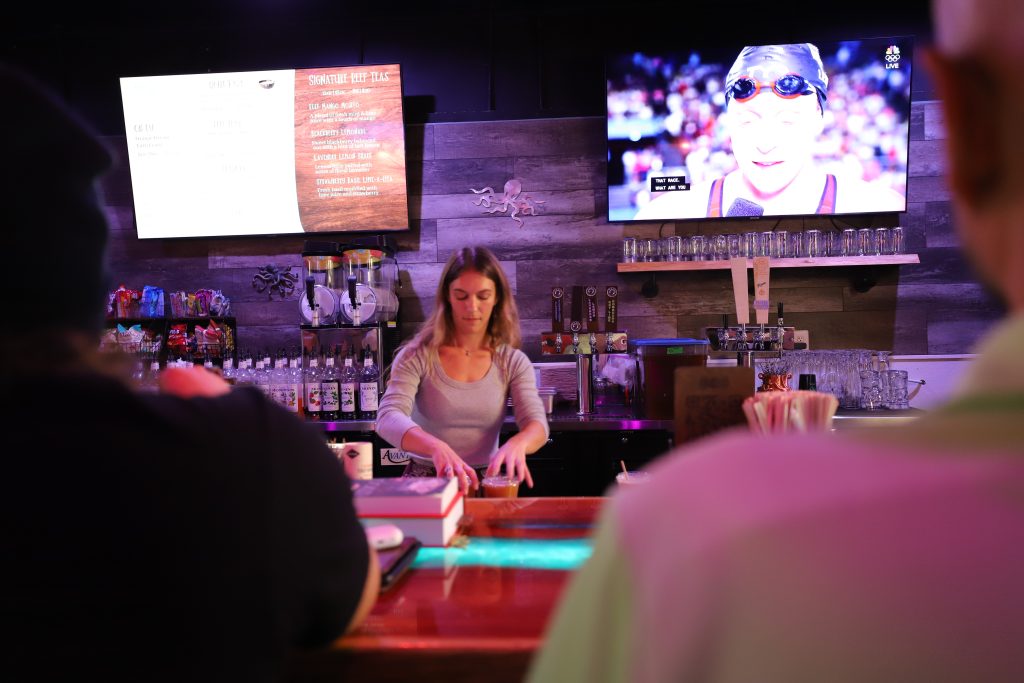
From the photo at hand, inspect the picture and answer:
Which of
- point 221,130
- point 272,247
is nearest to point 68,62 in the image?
point 221,130

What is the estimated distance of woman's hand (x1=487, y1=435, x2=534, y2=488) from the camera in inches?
86.7

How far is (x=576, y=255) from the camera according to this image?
14.1 ft

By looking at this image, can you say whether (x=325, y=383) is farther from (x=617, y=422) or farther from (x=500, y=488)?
(x=500, y=488)

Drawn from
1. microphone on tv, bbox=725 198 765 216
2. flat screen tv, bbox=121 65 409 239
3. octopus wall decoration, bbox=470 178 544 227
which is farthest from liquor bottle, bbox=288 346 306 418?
microphone on tv, bbox=725 198 765 216

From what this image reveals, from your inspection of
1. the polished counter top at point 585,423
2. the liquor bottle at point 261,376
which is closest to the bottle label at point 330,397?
Answer: the polished counter top at point 585,423

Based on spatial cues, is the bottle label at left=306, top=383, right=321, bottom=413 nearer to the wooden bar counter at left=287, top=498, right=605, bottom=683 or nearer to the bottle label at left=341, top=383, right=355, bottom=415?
the bottle label at left=341, top=383, right=355, bottom=415

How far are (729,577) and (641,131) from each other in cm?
396

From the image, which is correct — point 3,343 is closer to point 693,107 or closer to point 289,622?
point 289,622

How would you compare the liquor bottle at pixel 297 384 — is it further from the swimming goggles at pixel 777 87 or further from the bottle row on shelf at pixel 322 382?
the swimming goggles at pixel 777 87

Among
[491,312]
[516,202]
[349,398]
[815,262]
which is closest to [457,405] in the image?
[491,312]

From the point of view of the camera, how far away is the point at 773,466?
0.35 m

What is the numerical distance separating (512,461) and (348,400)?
1849 mm

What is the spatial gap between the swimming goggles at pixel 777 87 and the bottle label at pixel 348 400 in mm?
2670

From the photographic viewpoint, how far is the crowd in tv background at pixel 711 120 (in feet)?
12.6
